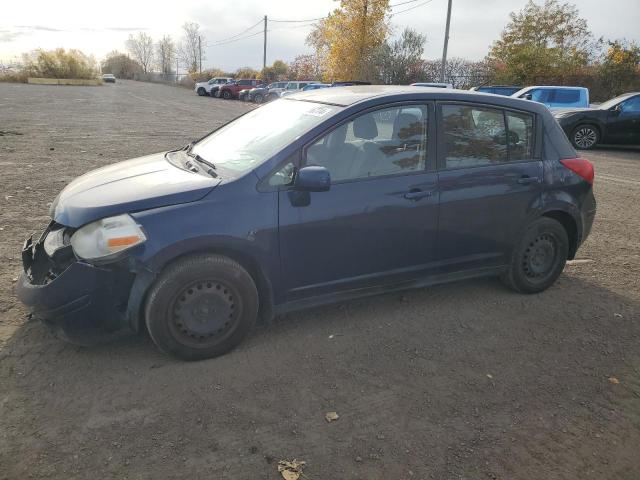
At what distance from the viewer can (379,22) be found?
3500 cm

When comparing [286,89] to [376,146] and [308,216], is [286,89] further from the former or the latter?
[308,216]

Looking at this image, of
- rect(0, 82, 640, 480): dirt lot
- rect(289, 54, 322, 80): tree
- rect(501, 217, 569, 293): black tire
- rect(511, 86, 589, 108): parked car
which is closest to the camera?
rect(0, 82, 640, 480): dirt lot

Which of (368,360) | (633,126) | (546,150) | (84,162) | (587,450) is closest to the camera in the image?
(587,450)

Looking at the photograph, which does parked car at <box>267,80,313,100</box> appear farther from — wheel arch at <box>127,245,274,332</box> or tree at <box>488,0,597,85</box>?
wheel arch at <box>127,245,274,332</box>

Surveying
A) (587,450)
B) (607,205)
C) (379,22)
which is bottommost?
(587,450)

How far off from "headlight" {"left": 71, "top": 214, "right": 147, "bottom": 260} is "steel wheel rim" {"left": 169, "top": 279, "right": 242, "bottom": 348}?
43cm

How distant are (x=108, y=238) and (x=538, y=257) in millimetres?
3415

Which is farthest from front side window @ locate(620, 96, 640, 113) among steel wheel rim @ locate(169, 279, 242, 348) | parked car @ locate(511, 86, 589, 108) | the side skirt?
steel wheel rim @ locate(169, 279, 242, 348)

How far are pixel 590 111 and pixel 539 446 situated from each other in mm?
13746

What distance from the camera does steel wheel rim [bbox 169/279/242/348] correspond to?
309cm

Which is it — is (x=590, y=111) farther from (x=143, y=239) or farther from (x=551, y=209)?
(x=143, y=239)

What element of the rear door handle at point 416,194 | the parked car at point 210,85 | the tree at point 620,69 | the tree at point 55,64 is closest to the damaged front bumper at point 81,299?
the rear door handle at point 416,194

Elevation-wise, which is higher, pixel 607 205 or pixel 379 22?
pixel 379 22

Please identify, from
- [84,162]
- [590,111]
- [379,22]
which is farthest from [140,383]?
[379,22]
